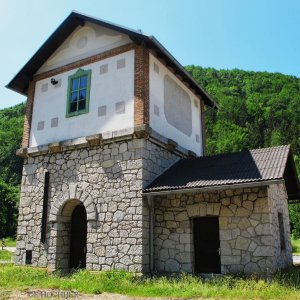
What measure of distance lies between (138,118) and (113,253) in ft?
13.0

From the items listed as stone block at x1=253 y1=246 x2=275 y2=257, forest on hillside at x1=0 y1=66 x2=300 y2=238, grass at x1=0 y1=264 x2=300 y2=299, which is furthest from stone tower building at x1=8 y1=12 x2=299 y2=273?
forest on hillside at x1=0 y1=66 x2=300 y2=238

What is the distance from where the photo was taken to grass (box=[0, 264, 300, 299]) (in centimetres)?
773

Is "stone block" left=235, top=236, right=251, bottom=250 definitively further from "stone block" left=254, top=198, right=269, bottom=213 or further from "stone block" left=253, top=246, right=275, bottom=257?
"stone block" left=254, top=198, right=269, bottom=213

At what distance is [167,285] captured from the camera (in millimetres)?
8555

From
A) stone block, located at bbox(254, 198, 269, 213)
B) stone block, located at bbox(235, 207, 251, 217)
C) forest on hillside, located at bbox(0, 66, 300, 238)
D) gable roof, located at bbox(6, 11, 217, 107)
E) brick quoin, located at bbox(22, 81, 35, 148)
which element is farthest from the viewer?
forest on hillside, located at bbox(0, 66, 300, 238)

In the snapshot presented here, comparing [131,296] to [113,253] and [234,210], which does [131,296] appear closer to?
[113,253]

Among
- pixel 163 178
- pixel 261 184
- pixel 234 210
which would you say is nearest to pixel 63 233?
pixel 163 178

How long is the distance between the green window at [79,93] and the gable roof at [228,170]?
3.63m

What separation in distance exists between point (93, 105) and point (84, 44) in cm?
249

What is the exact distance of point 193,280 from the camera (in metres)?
8.94

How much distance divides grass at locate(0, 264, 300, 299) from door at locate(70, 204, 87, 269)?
1.13m

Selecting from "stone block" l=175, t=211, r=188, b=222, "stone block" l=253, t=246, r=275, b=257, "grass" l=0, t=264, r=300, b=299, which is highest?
"stone block" l=175, t=211, r=188, b=222

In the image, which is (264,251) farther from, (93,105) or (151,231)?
(93,105)

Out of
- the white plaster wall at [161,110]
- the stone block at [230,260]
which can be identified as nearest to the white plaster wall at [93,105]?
the white plaster wall at [161,110]
